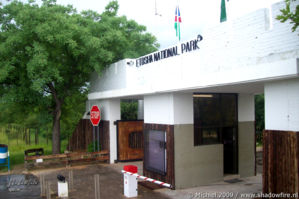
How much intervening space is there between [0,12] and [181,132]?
1093 centimetres

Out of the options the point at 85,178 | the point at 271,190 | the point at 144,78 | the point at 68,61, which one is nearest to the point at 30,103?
the point at 68,61

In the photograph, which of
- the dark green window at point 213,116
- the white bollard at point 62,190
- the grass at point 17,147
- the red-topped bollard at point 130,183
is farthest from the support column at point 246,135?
the grass at point 17,147

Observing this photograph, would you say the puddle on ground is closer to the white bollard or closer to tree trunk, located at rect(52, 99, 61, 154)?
the white bollard

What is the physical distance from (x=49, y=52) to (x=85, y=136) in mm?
5606

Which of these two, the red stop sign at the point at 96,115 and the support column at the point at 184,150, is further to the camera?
the red stop sign at the point at 96,115

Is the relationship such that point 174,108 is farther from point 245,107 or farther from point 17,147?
point 17,147

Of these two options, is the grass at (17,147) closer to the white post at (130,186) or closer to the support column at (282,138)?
the white post at (130,186)

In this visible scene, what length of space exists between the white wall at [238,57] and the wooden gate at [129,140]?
5.17m

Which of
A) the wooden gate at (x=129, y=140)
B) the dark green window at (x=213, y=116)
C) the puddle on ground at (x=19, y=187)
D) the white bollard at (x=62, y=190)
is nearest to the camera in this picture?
the white bollard at (x=62, y=190)

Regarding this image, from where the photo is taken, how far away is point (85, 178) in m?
12.1

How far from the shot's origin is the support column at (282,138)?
6359 mm

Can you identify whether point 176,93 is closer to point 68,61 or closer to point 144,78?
point 144,78

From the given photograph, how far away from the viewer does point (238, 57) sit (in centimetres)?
770

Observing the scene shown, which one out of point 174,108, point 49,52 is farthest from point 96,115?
point 174,108
